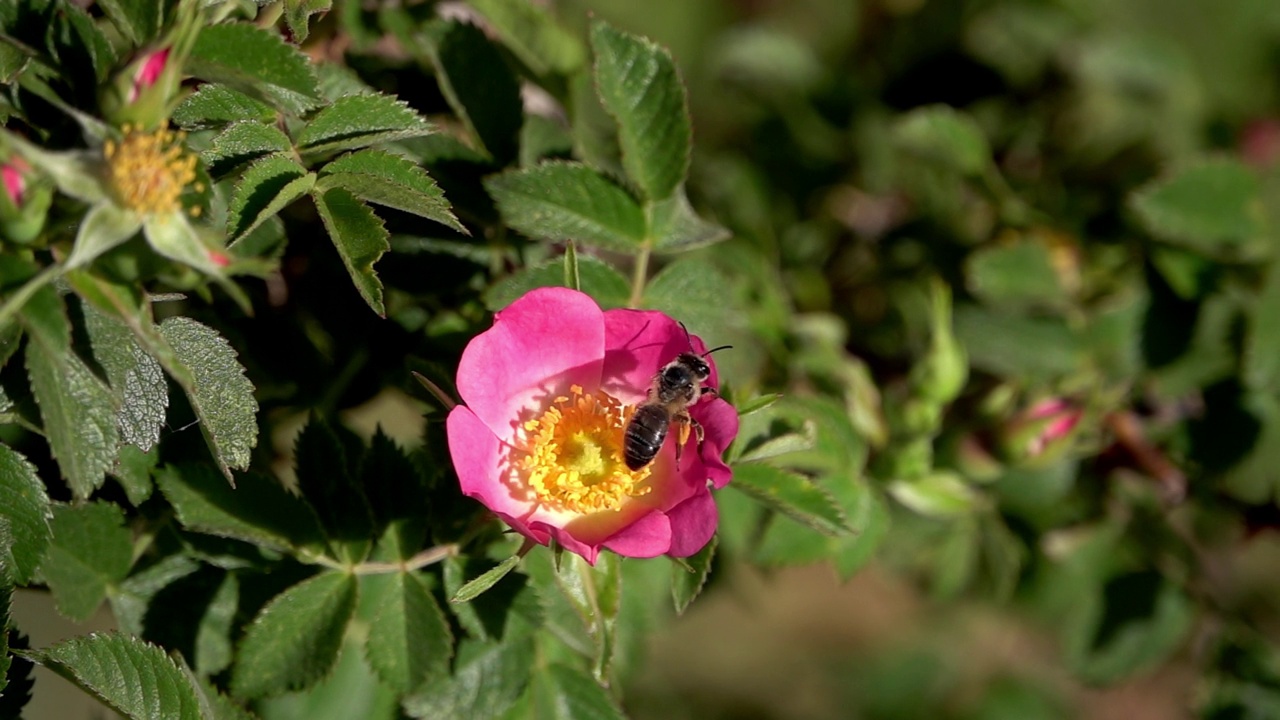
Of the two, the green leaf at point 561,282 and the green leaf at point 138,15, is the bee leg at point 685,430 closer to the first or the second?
the green leaf at point 561,282

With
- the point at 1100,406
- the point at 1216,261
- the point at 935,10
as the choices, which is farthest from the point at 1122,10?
the point at 1100,406

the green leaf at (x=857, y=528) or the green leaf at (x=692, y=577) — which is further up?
the green leaf at (x=692, y=577)

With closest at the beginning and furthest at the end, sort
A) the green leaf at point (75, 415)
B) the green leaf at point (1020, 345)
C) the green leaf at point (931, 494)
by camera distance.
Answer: the green leaf at point (75, 415)
the green leaf at point (931, 494)
the green leaf at point (1020, 345)

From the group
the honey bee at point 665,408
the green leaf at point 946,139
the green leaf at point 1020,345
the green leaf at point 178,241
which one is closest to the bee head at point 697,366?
the honey bee at point 665,408

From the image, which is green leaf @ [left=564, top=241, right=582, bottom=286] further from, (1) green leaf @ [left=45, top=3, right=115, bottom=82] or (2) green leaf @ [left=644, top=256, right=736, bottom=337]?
(1) green leaf @ [left=45, top=3, right=115, bottom=82]

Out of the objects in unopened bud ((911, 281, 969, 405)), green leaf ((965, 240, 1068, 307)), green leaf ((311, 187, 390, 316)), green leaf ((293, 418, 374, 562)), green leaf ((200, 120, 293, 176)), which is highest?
green leaf ((200, 120, 293, 176))

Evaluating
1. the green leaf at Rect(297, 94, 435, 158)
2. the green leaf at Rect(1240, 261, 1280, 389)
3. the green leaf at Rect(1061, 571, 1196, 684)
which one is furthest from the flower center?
the green leaf at Rect(1061, 571, 1196, 684)

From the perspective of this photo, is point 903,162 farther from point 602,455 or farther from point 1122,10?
point 602,455
